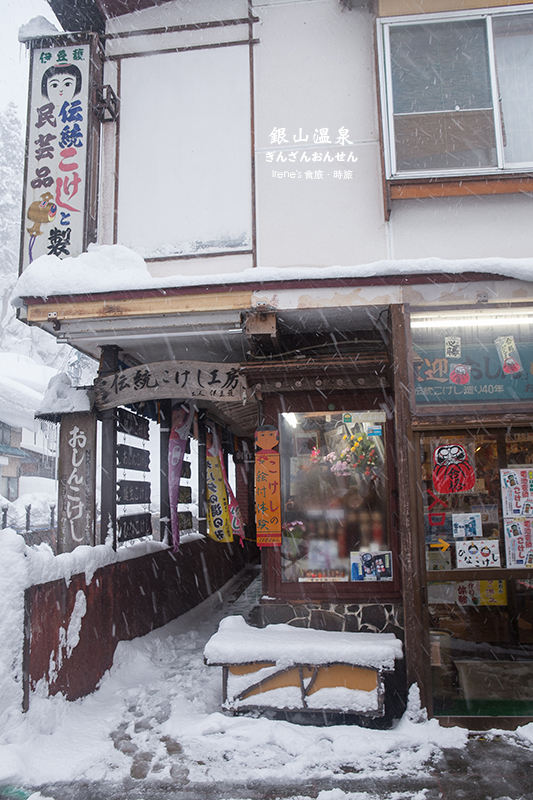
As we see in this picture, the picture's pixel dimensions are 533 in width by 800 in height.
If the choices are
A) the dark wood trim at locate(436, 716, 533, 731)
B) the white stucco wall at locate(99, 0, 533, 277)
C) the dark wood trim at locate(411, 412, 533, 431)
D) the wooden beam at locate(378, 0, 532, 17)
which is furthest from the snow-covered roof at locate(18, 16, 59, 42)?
the dark wood trim at locate(436, 716, 533, 731)

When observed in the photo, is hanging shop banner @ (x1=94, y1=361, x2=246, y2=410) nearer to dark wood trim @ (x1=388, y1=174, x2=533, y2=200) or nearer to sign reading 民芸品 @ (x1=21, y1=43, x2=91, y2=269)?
sign reading 民芸品 @ (x1=21, y1=43, x2=91, y2=269)

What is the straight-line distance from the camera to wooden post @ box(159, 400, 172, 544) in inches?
379

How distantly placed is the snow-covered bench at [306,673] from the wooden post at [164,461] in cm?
424

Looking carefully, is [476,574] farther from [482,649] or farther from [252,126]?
[252,126]

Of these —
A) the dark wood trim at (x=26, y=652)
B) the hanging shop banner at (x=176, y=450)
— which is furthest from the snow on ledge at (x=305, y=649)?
the hanging shop banner at (x=176, y=450)

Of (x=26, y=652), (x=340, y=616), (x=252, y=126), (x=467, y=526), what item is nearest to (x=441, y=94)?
(x=252, y=126)

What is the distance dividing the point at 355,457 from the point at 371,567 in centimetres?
140

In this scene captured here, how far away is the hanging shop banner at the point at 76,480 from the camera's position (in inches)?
300

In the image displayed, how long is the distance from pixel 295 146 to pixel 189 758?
698 cm

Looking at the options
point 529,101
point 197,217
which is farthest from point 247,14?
point 529,101

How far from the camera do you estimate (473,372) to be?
20.1 ft

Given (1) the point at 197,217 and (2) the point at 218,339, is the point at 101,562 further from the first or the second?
(1) the point at 197,217

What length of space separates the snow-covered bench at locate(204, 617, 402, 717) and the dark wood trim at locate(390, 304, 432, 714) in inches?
10.0

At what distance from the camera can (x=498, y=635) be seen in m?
7.96
